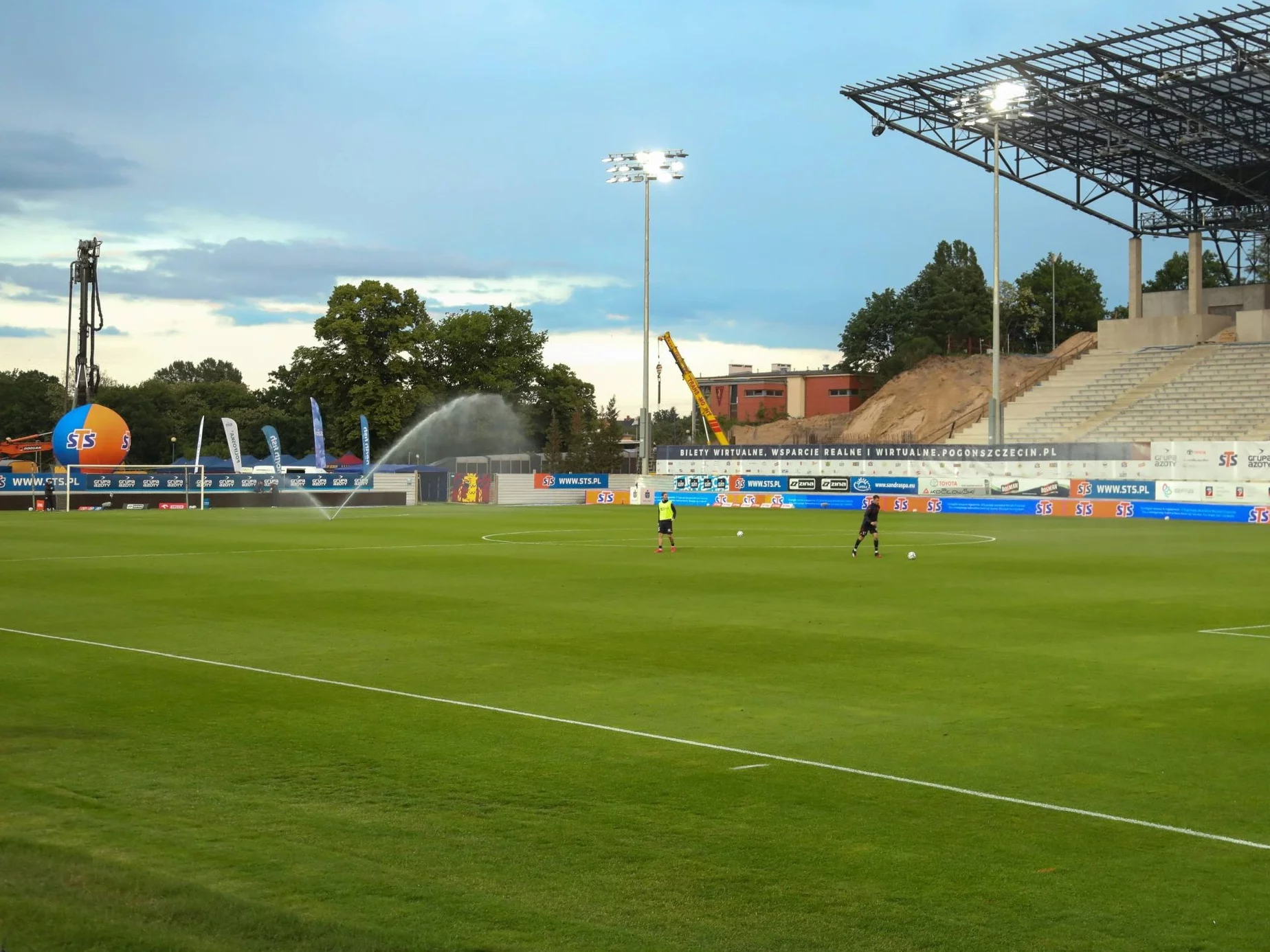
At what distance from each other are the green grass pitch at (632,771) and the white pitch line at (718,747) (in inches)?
3.9

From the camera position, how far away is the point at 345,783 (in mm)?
10438

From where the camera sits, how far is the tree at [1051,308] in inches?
4737

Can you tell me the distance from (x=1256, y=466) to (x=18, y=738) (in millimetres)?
55401

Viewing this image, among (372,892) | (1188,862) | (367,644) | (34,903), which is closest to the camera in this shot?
(34,903)

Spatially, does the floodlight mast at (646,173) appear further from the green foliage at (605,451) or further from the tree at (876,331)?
the tree at (876,331)

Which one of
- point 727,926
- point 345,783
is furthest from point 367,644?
point 727,926

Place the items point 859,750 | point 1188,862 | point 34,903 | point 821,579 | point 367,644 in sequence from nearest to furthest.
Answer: point 34,903 < point 1188,862 < point 859,750 < point 367,644 < point 821,579

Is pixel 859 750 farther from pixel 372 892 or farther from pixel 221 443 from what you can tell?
pixel 221 443

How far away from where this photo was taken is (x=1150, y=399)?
246ft

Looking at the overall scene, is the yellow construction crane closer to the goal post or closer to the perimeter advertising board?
the perimeter advertising board

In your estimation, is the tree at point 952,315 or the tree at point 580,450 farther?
the tree at point 952,315

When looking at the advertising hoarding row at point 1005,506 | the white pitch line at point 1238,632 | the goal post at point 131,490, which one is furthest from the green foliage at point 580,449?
the white pitch line at point 1238,632

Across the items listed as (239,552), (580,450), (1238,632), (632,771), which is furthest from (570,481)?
(632,771)

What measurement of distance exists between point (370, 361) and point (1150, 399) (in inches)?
2323
